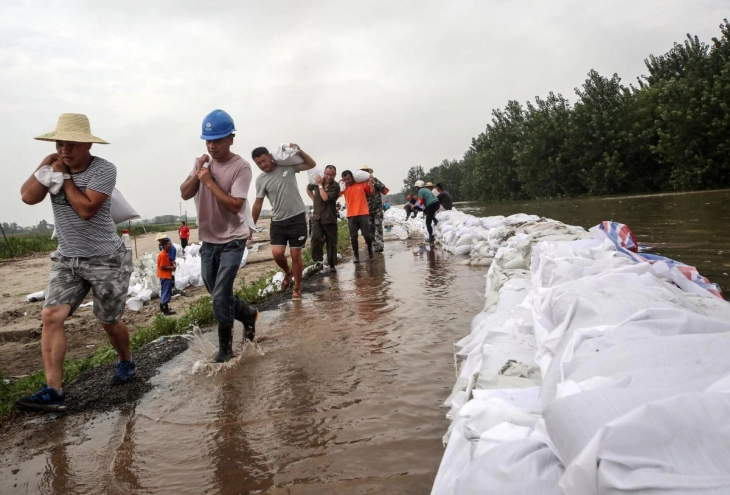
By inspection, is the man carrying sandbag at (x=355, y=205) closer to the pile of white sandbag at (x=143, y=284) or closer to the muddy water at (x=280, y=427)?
the pile of white sandbag at (x=143, y=284)

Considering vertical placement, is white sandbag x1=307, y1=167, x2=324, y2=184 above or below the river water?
above

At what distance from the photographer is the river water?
201 cm

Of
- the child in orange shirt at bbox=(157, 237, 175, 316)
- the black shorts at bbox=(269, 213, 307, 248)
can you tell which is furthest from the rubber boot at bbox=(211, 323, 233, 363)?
the child in orange shirt at bbox=(157, 237, 175, 316)

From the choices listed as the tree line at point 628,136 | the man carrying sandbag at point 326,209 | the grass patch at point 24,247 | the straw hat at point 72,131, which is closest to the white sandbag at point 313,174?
the man carrying sandbag at point 326,209

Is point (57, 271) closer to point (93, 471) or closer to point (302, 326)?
point (93, 471)

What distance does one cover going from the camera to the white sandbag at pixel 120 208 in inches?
129

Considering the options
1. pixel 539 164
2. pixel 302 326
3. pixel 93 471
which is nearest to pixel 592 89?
pixel 539 164

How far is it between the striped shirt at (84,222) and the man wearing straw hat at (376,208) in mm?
6152

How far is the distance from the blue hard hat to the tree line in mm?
27188

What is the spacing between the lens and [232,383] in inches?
122

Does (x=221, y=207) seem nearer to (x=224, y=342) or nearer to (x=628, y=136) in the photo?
(x=224, y=342)

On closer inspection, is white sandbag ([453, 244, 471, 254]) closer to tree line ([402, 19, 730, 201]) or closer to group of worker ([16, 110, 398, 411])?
group of worker ([16, 110, 398, 411])

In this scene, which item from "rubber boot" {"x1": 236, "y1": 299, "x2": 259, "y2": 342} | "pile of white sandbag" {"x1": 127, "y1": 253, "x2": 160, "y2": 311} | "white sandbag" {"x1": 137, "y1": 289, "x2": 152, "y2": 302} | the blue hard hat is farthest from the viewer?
"white sandbag" {"x1": 137, "y1": 289, "x2": 152, "y2": 302}

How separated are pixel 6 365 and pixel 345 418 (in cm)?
352
